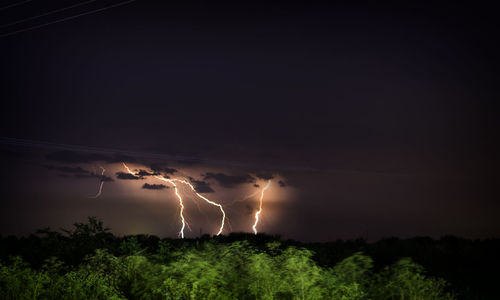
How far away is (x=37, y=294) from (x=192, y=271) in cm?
259

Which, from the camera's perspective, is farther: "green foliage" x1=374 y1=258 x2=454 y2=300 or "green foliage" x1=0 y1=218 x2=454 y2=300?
"green foliage" x1=374 y1=258 x2=454 y2=300

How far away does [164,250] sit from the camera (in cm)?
1104

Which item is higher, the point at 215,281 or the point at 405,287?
the point at 405,287

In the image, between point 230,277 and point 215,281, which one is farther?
point 230,277

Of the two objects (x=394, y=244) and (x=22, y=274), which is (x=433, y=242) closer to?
(x=394, y=244)

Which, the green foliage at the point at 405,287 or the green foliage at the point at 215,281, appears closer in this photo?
the green foliage at the point at 215,281

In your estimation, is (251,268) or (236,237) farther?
(236,237)

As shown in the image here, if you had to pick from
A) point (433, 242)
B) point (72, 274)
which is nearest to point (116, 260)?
point (72, 274)

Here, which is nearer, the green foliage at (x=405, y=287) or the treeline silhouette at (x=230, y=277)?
the treeline silhouette at (x=230, y=277)

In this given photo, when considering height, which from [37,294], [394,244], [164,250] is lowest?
[37,294]

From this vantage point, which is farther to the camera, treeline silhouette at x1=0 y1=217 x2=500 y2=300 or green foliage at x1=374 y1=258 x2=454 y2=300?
green foliage at x1=374 y1=258 x2=454 y2=300

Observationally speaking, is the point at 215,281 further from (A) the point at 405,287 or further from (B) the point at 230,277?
(A) the point at 405,287

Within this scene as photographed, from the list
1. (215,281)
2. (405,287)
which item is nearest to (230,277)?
(215,281)

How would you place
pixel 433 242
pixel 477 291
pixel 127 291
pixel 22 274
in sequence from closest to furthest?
pixel 22 274
pixel 127 291
pixel 477 291
pixel 433 242
